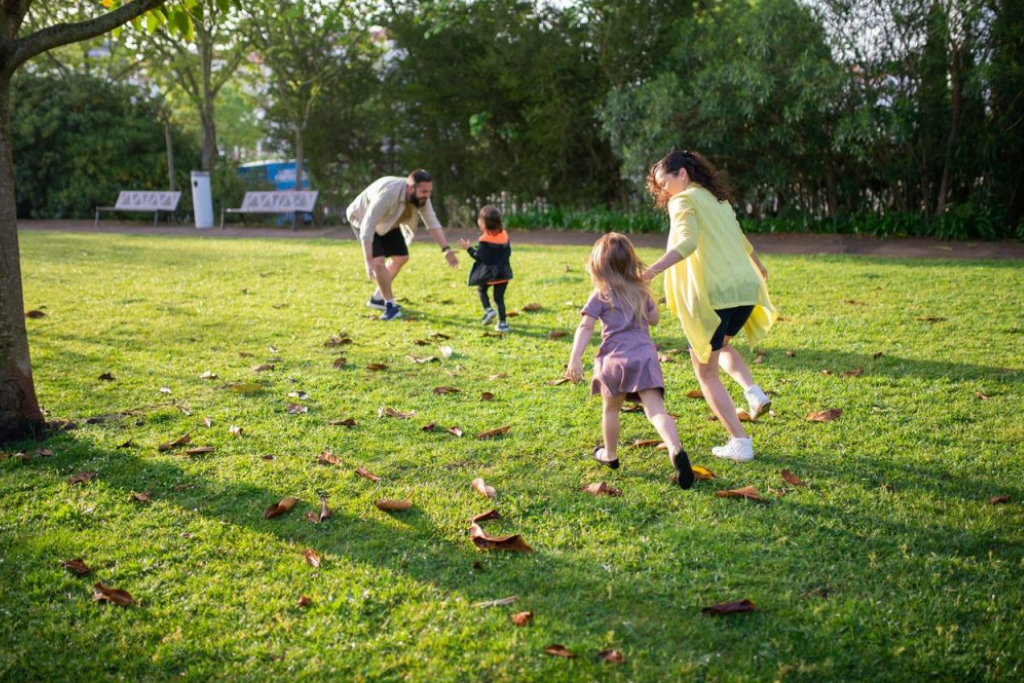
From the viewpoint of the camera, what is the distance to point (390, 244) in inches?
358

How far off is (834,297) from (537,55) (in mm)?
10621

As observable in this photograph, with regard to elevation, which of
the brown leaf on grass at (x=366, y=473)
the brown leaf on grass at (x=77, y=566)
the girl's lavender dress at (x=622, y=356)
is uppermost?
the girl's lavender dress at (x=622, y=356)

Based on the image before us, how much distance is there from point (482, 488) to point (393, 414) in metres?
1.44

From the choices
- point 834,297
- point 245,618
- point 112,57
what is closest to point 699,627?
point 245,618

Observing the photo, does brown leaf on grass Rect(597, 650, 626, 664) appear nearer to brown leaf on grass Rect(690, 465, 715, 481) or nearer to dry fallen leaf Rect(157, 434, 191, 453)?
brown leaf on grass Rect(690, 465, 715, 481)

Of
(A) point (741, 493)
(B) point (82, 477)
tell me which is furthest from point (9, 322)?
(A) point (741, 493)

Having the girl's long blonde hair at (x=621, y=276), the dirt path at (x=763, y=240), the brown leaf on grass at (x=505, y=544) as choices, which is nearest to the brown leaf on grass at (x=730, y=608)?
the brown leaf on grass at (x=505, y=544)

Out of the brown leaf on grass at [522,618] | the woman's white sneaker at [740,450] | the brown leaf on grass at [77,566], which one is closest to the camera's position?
the brown leaf on grass at [522,618]

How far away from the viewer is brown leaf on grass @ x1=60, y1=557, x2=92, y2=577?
11.0 ft

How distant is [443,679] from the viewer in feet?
8.77

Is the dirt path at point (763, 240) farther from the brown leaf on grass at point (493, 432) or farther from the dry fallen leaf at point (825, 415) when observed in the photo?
the brown leaf on grass at point (493, 432)

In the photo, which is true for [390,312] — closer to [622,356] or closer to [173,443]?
[173,443]

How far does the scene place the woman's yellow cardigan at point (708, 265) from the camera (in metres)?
4.54

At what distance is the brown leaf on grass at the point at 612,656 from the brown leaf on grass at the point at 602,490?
1.30 m
